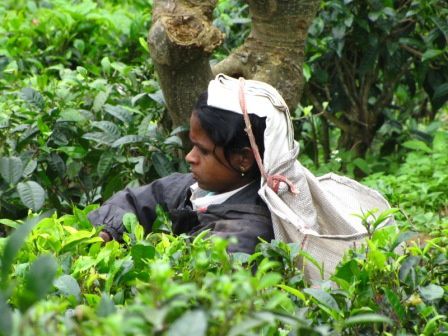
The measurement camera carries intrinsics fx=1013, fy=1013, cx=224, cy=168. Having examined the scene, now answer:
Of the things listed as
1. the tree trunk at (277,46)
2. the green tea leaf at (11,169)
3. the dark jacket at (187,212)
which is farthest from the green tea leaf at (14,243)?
the tree trunk at (277,46)

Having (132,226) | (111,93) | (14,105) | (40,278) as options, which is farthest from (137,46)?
(40,278)

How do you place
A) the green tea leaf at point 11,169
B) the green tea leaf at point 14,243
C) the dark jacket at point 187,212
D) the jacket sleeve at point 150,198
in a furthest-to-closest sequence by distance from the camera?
the green tea leaf at point 11,169
the jacket sleeve at point 150,198
the dark jacket at point 187,212
the green tea leaf at point 14,243

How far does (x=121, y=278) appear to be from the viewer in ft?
8.57

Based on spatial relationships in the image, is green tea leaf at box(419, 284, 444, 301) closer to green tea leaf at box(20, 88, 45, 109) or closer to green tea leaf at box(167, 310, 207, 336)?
green tea leaf at box(167, 310, 207, 336)

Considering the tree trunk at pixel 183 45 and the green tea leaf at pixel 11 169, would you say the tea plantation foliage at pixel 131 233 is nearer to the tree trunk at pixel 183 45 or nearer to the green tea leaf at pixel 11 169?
the green tea leaf at pixel 11 169

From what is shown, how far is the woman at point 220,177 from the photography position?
3.54m

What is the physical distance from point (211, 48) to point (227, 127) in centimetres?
60

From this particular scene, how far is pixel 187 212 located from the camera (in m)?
3.67

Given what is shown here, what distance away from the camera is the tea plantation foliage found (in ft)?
5.35

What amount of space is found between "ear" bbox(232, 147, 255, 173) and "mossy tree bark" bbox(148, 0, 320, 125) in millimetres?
611

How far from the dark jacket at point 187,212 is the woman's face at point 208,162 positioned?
75 millimetres

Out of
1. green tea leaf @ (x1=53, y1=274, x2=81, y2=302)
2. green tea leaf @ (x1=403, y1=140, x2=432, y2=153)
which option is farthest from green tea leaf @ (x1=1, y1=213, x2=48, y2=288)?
green tea leaf @ (x1=403, y1=140, x2=432, y2=153)

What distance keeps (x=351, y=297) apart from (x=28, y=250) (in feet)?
3.06

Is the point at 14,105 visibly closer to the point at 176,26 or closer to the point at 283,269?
the point at 176,26
